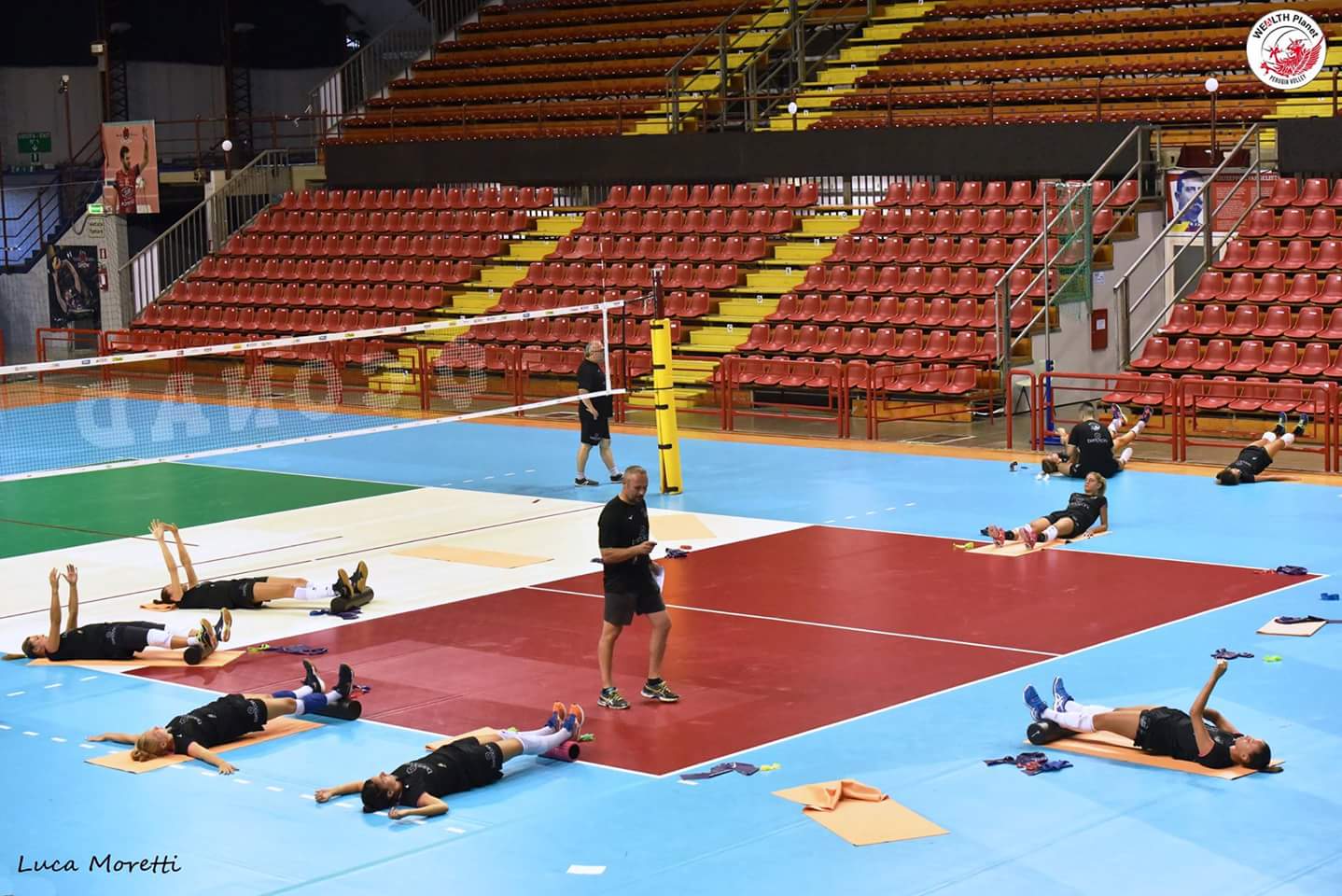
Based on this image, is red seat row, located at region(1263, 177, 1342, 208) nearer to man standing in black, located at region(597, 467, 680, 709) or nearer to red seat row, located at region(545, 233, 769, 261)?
red seat row, located at region(545, 233, 769, 261)

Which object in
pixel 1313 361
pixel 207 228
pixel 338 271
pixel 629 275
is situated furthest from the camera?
pixel 207 228

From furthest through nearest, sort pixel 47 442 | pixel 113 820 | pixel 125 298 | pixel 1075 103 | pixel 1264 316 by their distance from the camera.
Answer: pixel 125 298 → pixel 1075 103 → pixel 47 442 → pixel 1264 316 → pixel 113 820

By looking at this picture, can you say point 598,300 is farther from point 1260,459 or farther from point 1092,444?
point 1260,459

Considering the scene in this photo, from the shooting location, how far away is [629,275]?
32531 mm

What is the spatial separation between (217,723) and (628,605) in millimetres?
3018

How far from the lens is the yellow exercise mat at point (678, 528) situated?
1970 centimetres

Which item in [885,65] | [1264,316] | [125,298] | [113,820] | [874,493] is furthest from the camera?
[125,298]

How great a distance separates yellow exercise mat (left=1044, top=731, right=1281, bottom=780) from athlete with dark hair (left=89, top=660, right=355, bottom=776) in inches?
205

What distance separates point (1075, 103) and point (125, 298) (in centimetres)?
2233

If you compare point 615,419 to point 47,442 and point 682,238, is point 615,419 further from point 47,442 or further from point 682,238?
point 47,442

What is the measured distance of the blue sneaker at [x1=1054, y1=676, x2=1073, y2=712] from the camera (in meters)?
12.0

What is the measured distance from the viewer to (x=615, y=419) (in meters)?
28.6

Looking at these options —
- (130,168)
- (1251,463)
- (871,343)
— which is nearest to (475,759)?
(1251,463)

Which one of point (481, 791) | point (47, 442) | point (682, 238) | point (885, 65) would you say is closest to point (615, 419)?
point (682, 238)
